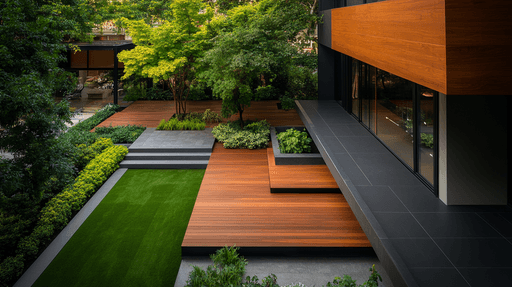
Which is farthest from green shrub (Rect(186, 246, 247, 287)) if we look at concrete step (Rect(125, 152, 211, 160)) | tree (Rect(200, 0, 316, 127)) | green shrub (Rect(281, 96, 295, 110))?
green shrub (Rect(281, 96, 295, 110))

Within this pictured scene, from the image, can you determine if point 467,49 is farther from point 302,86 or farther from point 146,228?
point 302,86

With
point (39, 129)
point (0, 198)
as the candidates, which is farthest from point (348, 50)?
point (0, 198)

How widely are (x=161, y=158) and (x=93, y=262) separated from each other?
244 inches

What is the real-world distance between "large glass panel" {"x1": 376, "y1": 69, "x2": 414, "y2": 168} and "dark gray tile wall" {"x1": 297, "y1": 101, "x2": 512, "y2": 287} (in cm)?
35

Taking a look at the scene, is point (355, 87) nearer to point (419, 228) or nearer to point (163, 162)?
point (163, 162)

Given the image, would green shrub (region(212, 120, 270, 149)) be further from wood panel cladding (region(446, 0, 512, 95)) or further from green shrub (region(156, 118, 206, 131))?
wood panel cladding (region(446, 0, 512, 95))

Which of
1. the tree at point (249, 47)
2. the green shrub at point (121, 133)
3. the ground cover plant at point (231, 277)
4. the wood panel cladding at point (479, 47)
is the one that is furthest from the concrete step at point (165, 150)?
the wood panel cladding at point (479, 47)

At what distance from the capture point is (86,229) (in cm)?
910

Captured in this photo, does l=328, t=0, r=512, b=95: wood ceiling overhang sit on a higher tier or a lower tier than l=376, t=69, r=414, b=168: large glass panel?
higher

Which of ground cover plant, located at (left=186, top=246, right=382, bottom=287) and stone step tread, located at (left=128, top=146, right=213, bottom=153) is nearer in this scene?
ground cover plant, located at (left=186, top=246, right=382, bottom=287)

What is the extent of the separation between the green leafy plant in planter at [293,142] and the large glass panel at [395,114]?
2269mm

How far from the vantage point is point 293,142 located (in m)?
12.0

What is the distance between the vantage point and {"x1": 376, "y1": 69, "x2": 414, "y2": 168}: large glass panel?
851 centimetres

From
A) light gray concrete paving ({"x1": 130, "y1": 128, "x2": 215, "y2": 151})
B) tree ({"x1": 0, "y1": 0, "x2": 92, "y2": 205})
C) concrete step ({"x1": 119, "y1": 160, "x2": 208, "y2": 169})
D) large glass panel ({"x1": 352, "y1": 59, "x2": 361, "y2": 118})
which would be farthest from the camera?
light gray concrete paving ({"x1": 130, "y1": 128, "x2": 215, "y2": 151})
